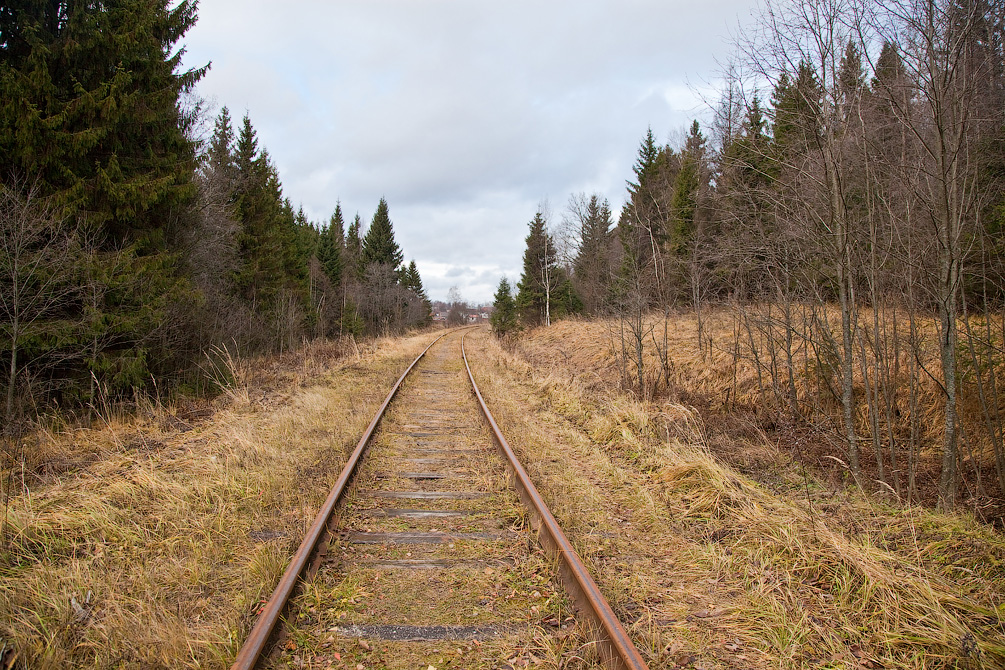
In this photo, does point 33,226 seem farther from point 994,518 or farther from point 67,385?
point 994,518

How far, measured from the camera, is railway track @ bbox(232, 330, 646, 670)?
8.61ft

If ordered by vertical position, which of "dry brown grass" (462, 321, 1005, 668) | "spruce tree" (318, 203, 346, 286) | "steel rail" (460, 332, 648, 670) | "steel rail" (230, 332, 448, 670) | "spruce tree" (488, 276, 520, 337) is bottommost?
"dry brown grass" (462, 321, 1005, 668)

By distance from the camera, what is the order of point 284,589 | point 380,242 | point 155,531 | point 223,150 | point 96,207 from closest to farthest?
1. point 284,589
2. point 155,531
3. point 96,207
4. point 223,150
5. point 380,242

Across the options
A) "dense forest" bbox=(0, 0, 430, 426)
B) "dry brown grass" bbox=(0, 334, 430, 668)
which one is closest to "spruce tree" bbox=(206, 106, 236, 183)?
"dense forest" bbox=(0, 0, 430, 426)

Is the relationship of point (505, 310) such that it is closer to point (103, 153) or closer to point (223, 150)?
point (223, 150)

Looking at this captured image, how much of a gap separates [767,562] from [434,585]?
96.0 inches

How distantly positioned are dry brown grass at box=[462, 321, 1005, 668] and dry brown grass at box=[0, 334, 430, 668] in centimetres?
245

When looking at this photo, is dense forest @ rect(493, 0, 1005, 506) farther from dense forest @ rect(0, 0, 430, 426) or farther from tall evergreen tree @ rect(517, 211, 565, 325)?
tall evergreen tree @ rect(517, 211, 565, 325)

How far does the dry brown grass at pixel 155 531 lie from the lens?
2.65 m

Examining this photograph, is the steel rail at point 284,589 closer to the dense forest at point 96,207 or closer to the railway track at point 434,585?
the railway track at point 434,585

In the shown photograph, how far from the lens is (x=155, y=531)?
3947 millimetres

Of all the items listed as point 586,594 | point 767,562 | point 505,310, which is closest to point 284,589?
point 586,594

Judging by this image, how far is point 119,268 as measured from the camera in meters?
7.97

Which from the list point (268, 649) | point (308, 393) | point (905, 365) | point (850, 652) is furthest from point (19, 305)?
point (905, 365)
